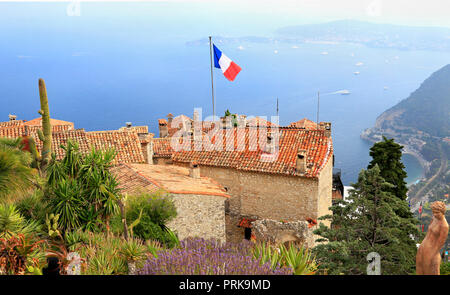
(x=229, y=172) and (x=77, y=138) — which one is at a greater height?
(x=77, y=138)

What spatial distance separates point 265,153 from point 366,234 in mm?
9063

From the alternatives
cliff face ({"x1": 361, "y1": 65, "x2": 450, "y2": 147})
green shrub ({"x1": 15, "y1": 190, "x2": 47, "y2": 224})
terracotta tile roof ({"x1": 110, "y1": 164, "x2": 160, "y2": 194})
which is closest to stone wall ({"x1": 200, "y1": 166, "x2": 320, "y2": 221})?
terracotta tile roof ({"x1": 110, "y1": 164, "x2": 160, "y2": 194})

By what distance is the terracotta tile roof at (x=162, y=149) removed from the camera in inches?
1043

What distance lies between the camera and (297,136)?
82.4ft

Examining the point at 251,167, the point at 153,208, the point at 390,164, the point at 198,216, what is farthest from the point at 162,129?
the point at 153,208

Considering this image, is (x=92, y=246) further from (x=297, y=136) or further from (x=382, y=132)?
(x=382, y=132)

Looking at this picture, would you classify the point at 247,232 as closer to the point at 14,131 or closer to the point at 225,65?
the point at 225,65

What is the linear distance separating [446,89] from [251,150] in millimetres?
161453

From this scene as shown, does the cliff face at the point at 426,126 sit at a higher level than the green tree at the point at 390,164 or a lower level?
lower

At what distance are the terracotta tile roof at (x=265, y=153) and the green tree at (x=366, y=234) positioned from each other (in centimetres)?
508

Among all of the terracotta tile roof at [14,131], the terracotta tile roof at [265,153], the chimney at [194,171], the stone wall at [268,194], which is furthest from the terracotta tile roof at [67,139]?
the stone wall at [268,194]

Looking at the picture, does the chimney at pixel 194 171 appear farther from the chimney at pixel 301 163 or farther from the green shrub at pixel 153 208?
the green shrub at pixel 153 208

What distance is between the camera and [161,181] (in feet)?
59.1
